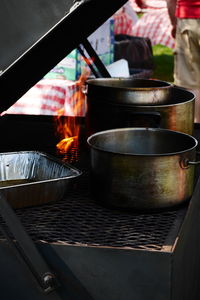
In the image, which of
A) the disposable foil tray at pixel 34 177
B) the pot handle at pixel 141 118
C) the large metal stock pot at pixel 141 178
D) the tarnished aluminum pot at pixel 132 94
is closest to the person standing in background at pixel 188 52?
the tarnished aluminum pot at pixel 132 94

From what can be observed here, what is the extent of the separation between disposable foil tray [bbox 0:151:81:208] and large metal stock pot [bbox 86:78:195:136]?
30 centimetres

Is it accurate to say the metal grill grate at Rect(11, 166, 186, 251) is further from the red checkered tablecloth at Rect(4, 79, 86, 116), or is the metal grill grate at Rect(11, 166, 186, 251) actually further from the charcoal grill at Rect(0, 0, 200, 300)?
the red checkered tablecloth at Rect(4, 79, 86, 116)

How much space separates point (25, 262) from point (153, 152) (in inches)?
31.7

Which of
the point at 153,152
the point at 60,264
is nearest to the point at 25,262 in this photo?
the point at 60,264

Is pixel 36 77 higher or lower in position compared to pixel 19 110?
higher

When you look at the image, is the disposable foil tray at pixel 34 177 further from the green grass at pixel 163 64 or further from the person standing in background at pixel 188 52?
the green grass at pixel 163 64

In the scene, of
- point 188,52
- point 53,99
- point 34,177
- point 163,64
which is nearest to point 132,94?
point 34,177

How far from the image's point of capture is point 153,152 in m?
2.23

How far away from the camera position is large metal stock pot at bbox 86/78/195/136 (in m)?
2.29

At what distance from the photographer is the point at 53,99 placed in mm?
4441

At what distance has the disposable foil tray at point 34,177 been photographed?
1.91m

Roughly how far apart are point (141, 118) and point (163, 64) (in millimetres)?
6923

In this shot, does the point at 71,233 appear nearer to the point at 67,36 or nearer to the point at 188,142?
the point at 188,142

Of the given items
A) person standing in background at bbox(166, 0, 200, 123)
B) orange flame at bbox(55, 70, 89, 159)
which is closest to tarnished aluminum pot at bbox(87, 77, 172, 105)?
orange flame at bbox(55, 70, 89, 159)
